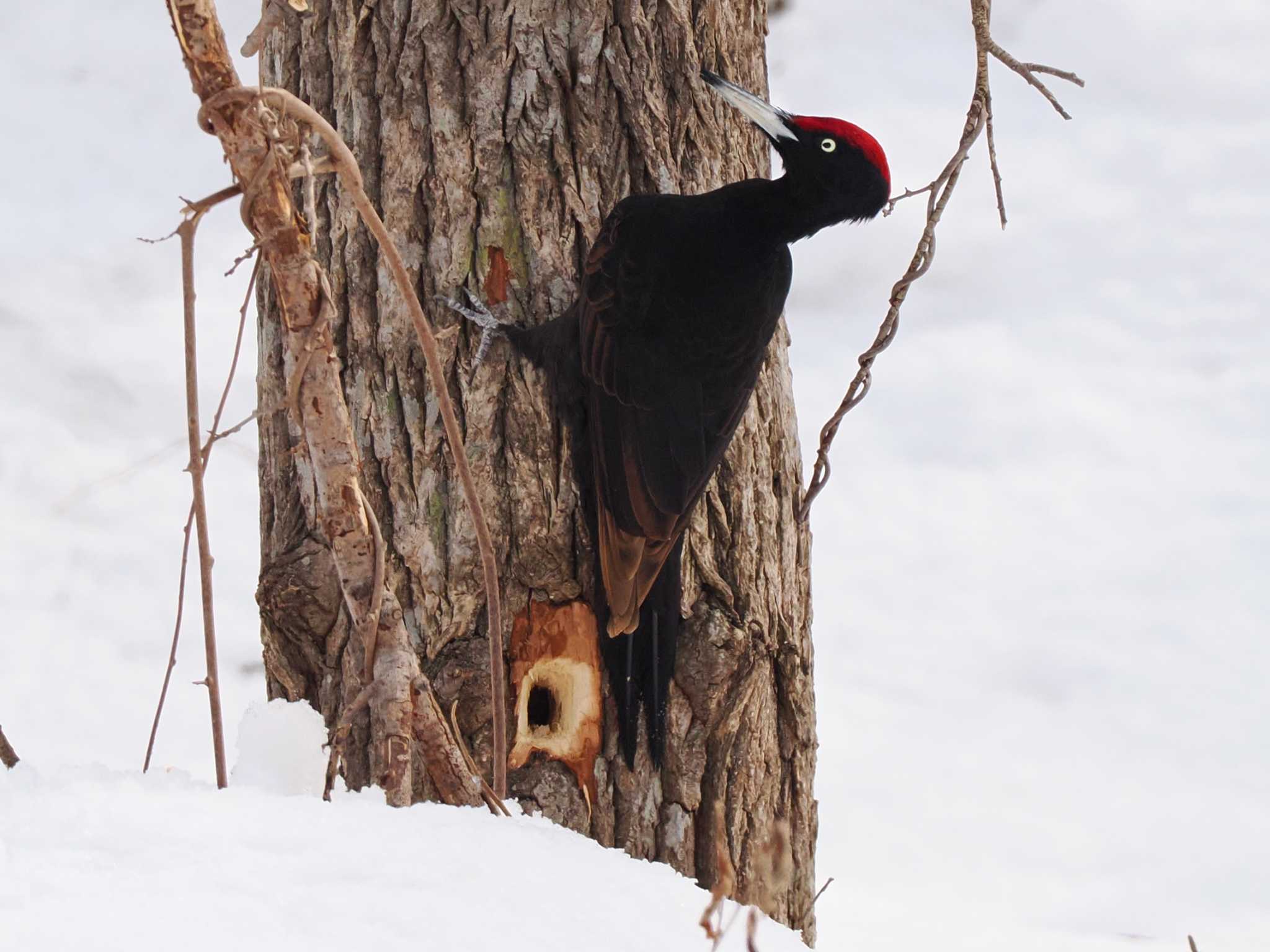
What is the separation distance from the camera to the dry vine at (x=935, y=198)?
7.34 ft

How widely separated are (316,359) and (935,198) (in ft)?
4.91

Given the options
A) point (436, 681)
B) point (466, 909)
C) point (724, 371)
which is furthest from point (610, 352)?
point (466, 909)

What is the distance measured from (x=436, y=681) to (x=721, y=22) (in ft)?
4.46

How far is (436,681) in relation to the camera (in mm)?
2020

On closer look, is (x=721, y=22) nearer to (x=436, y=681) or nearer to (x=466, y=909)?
(x=436, y=681)

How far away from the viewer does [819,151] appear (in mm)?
2094

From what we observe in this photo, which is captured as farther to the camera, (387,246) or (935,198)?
(935,198)

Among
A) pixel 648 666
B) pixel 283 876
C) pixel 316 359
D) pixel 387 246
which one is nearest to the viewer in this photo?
pixel 283 876

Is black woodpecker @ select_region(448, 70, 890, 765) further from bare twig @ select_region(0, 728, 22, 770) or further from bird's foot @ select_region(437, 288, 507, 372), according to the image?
bare twig @ select_region(0, 728, 22, 770)

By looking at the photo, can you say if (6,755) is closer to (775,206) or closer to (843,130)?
(775,206)

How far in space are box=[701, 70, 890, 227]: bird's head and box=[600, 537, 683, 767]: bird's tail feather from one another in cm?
68

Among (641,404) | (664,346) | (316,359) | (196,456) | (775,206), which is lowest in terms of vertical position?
(196,456)

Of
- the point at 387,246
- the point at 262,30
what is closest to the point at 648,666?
the point at 387,246

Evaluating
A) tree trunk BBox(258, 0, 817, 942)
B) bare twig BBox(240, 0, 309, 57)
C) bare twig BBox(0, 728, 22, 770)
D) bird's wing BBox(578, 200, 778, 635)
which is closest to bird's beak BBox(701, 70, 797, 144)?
tree trunk BBox(258, 0, 817, 942)
